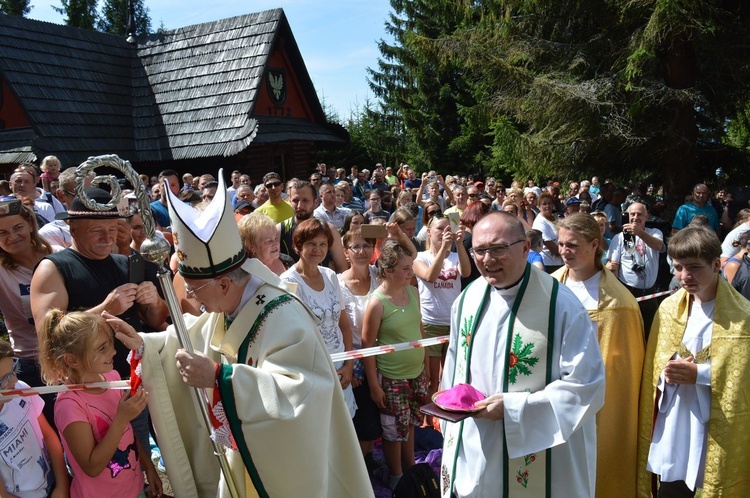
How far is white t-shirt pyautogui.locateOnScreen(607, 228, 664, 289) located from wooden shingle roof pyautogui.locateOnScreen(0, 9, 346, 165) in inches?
431

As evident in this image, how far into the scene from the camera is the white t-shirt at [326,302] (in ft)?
14.6

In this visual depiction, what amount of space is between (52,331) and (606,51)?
1440cm

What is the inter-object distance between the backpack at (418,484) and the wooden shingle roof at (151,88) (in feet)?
41.9

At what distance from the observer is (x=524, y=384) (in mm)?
2920

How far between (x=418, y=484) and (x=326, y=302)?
1.41 meters

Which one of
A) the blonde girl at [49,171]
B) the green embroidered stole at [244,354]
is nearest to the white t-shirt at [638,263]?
the green embroidered stole at [244,354]

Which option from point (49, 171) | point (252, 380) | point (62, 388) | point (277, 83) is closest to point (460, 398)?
point (252, 380)

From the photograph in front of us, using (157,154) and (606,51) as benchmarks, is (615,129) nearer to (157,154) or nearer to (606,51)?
(606,51)

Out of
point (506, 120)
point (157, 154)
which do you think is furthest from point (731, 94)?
point (157, 154)

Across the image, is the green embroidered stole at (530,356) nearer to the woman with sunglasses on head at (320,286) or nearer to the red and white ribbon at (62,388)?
the woman with sunglasses on head at (320,286)

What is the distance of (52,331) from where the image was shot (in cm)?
299

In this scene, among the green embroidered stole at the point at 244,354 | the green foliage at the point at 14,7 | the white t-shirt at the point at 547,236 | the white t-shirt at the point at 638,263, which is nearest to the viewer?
the green embroidered stole at the point at 244,354

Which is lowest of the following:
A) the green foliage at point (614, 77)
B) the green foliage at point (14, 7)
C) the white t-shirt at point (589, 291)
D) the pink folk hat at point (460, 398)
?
the pink folk hat at point (460, 398)

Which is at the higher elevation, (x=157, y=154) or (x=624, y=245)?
(x=157, y=154)
